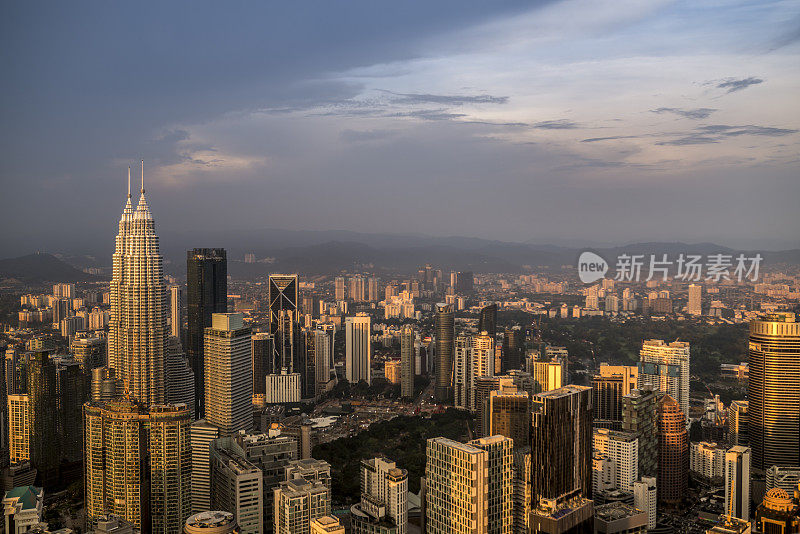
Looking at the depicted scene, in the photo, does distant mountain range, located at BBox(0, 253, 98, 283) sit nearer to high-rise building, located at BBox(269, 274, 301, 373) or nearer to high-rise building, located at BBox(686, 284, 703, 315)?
high-rise building, located at BBox(269, 274, 301, 373)

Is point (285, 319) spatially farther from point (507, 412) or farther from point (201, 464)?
point (507, 412)

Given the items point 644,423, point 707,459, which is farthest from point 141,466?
point 707,459

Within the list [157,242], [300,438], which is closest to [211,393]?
[300,438]

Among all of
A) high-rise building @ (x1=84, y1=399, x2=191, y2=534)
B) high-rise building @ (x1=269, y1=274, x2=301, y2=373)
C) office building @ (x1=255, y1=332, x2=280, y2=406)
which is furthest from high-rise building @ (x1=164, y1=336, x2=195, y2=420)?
high-rise building @ (x1=269, y1=274, x2=301, y2=373)

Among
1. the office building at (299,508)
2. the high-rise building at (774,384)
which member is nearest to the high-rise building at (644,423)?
the high-rise building at (774,384)

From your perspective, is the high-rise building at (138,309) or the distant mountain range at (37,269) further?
the high-rise building at (138,309)

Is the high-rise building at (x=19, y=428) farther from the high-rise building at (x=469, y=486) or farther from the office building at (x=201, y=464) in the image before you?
the high-rise building at (x=469, y=486)

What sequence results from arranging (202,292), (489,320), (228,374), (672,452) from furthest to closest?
(489,320) < (202,292) < (228,374) < (672,452)
